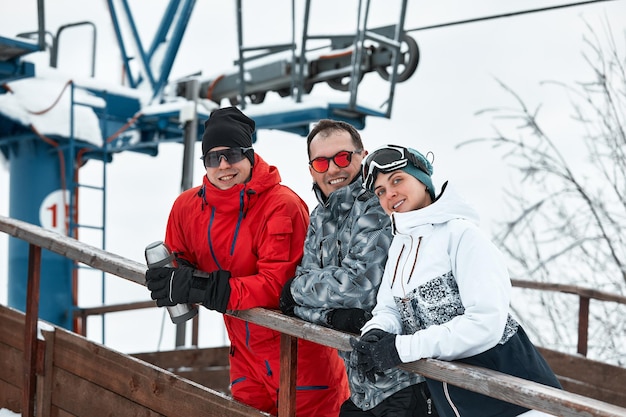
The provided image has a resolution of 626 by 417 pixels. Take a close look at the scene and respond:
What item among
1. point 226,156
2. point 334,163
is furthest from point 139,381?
point 334,163

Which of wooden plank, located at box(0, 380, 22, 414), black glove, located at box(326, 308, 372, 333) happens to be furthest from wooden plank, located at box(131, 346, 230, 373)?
black glove, located at box(326, 308, 372, 333)

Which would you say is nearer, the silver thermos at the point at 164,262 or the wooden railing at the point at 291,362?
the wooden railing at the point at 291,362

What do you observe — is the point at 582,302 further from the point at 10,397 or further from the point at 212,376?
the point at 10,397

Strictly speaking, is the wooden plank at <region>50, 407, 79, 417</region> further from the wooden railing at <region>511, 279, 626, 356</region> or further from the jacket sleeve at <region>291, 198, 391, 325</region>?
the wooden railing at <region>511, 279, 626, 356</region>

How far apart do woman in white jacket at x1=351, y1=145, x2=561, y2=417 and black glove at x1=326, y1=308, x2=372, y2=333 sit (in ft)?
0.42

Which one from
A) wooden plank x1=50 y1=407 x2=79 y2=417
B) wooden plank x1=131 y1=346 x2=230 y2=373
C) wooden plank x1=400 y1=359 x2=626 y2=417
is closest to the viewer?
wooden plank x1=400 y1=359 x2=626 y2=417

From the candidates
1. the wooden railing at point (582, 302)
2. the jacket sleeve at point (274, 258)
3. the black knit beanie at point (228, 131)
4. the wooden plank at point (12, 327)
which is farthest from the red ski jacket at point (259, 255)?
the wooden railing at point (582, 302)

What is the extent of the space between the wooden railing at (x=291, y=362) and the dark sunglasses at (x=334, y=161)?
0.52m

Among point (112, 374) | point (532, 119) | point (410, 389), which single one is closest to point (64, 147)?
point (532, 119)

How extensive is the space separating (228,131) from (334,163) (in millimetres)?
442

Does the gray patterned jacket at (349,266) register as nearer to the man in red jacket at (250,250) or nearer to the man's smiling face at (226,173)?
the man in red jacket at (250,250)

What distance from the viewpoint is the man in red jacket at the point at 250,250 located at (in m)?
2.74

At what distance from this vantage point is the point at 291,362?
8.64 ft

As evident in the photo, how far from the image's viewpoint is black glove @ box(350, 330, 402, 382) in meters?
2.12
